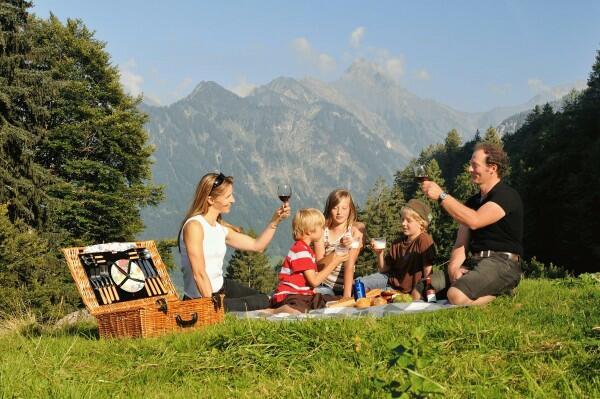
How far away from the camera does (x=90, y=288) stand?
6.95m

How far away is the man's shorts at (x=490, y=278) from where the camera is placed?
276 inches

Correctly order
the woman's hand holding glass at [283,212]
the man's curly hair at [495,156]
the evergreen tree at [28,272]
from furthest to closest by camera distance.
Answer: the evergreen tree at [28,272], the woman's hand holding glass at [283,212], the man's curly hair at [495,156]

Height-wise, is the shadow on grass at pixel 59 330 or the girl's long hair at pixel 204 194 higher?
the girl's long hair at pixel 204 194

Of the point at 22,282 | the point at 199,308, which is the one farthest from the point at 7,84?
the point at 199,308

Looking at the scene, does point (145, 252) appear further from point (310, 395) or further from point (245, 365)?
point (310, 395)

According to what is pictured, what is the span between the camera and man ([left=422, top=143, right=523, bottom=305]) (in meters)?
7.07

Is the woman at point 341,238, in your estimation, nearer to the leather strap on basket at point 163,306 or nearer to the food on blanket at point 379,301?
the food on blanket at point 379,301

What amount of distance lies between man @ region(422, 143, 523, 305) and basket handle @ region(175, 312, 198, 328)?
3.04m

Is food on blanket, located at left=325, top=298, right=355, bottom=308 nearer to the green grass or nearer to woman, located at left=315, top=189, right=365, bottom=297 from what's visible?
woman, located at left=315, top=189, right=365, bottom=297

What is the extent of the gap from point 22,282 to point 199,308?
22.0 metres

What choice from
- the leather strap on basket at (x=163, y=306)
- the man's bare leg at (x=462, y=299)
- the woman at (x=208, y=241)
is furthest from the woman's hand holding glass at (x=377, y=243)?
the leather strap on basket at (x=163, y=306)

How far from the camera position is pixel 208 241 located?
7.72 meters

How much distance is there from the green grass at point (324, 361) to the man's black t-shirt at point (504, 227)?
159 cm

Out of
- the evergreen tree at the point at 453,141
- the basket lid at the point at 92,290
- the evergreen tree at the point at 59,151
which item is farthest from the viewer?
the evergreen tree at the point at 453,141
